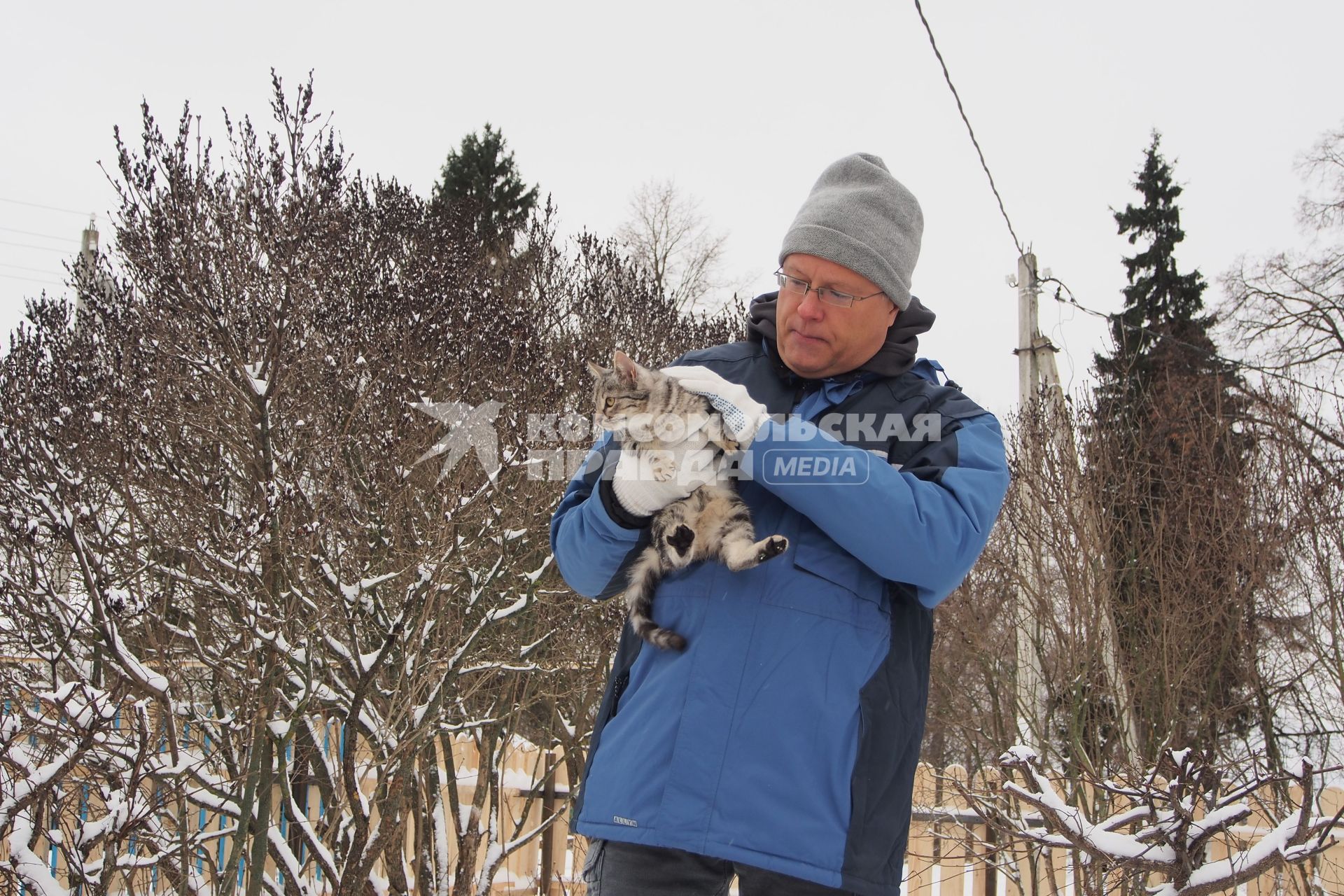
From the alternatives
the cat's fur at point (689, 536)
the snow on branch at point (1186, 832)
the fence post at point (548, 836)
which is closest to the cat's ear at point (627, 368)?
the cat's fur at point (689, 536)

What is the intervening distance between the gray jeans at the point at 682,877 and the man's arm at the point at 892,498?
1.84 ft

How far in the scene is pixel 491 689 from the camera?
9312 millimetres

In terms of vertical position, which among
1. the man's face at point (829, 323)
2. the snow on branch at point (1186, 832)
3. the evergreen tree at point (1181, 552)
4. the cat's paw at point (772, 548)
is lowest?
the snow on branch at point (1186, 832)

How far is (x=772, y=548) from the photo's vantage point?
182cm

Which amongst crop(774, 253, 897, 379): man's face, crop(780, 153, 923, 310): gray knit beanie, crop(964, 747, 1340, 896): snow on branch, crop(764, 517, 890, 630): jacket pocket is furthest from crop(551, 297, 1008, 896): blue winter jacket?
crop(964, 747, 1340, 896): snow on branch

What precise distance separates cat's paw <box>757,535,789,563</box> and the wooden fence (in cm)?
499

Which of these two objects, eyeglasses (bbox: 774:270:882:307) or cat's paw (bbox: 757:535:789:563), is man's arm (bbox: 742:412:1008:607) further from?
eyeglasses (bbox: 774:270:882:307)

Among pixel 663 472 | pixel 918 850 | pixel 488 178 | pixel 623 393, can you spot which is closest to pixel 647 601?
pixel 663 472

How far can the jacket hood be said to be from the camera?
2.04 meters

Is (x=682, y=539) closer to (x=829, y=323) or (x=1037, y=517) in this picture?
(x=829, y=323)

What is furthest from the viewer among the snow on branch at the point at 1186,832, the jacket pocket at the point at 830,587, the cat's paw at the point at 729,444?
the snow on branch at the point at 1186,832

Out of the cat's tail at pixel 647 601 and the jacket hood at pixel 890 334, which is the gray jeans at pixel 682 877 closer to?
the cat's tail at pixel 647 601

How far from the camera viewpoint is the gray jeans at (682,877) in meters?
1.61

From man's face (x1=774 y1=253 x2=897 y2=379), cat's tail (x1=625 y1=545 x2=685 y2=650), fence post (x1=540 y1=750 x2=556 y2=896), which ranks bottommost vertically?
fence post (x1=540 y1=750 x2=556 y2=896)
